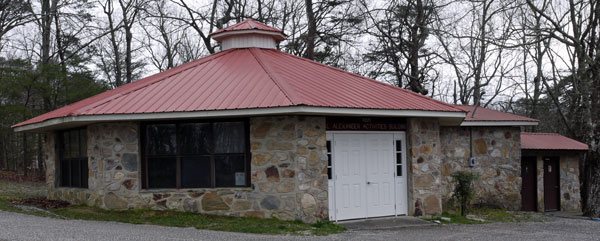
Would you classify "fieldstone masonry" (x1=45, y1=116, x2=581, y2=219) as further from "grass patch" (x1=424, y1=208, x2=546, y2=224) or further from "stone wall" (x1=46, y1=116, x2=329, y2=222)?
"grass patch" (x1=424, y1=208, x2=546, y2=224)

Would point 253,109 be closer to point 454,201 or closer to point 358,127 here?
point 358,127

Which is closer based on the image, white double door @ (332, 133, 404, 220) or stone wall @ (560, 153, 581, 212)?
white double door @ (332, 133, 404, 220)

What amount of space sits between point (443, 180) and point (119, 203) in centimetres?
838

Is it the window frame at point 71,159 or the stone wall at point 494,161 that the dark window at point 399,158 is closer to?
the stone wall at point 494,161

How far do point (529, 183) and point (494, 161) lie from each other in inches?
89.2

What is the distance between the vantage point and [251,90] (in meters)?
10.6

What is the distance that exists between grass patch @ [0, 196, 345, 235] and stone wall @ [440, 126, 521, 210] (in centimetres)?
654

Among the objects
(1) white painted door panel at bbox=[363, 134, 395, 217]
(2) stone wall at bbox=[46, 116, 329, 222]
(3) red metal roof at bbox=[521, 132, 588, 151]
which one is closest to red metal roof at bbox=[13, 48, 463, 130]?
(2) stone wall at bbox=[46, 116, 329, 222]

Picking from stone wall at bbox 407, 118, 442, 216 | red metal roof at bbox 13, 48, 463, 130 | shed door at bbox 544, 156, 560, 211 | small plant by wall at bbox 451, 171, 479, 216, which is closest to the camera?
red metal roof at bbox 13, 48, 463, 130

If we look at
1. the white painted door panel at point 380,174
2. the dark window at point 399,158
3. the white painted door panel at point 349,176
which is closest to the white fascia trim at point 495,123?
the dark window at point 399,158

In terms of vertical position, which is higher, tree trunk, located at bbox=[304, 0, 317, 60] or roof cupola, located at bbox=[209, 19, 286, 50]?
tree trunk, located at bbox=[304, 0, 317, 60]

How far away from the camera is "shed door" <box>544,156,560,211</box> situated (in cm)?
1747

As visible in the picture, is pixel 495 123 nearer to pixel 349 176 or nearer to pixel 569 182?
pixel 569 182

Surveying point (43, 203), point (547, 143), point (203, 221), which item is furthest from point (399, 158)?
point (43, 203)
